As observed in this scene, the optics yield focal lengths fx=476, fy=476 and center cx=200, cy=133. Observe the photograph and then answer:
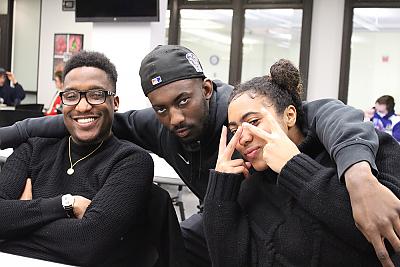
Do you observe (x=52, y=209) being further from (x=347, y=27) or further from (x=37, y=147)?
(x=347, y=27)

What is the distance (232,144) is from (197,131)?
11.5 inches

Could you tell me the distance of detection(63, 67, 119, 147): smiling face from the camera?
5.73ft

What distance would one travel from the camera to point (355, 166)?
108cm

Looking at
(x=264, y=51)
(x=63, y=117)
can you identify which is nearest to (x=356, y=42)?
(x=264, y=51)

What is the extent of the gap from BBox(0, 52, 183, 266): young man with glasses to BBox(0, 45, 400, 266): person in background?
0.17 m

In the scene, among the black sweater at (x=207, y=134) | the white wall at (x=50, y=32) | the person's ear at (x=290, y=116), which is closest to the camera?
the black sweater at (x=207, y=134)

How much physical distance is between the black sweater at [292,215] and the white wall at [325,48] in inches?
239

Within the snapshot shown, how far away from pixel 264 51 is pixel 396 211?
24.4ft

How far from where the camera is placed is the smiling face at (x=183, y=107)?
5.19ft

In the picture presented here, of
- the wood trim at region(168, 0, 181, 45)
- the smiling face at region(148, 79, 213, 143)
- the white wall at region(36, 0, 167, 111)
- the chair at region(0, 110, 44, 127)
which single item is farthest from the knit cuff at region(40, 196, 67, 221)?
the wood trim at region(168, 0, 181, 45)

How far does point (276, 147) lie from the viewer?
1242mm

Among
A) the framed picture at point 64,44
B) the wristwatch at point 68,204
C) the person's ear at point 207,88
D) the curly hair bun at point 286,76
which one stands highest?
the framed picture at point 64,44

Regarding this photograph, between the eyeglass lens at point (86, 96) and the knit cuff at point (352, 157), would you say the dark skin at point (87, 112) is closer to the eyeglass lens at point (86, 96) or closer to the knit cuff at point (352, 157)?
Result: the eyeglass lens at point (86, 96)

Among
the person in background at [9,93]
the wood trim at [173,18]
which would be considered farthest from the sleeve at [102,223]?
the person in background at [9,93]
